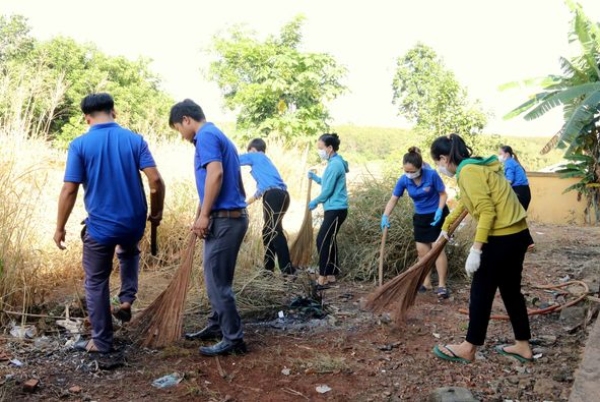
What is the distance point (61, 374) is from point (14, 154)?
7.31ft

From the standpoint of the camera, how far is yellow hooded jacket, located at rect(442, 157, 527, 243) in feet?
10.7

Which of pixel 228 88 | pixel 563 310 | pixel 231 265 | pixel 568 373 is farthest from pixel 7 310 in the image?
pixel 228 88

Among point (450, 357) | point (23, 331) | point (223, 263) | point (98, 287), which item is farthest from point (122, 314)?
point (450, 357)

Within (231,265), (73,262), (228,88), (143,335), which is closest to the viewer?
(231,265)

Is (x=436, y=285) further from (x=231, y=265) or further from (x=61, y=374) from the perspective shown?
(x=61, y=374)

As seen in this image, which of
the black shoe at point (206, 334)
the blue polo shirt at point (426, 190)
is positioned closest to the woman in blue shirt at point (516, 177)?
the blue polo shirt at point (426, 190)

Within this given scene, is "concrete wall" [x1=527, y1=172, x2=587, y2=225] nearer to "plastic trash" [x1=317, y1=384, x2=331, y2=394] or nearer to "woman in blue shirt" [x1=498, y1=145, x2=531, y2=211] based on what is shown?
"woman in blue shirt" [x1=498, y1=145, x2=531, y2=211]

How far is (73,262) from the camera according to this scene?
5469 mm

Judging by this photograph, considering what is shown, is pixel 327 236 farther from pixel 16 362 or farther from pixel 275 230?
pixel 16 362

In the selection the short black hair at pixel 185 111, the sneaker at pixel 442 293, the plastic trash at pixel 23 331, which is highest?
the short black hair at pixel 185 111

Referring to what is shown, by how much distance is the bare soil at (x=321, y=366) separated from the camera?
310 cm

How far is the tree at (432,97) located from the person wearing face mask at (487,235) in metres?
13.7

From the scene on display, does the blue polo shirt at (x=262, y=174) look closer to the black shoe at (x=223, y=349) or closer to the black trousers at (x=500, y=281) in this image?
the black shoe at (x=223, y=349)

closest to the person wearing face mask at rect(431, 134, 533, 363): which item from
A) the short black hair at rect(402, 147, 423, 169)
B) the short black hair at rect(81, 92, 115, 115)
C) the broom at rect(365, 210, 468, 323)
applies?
the broom at rect(365, 210, 468, 323)
